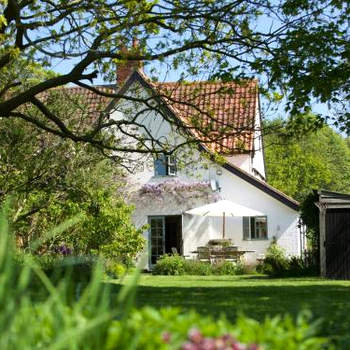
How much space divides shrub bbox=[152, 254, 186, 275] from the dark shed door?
276 inches

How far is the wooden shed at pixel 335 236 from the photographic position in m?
21.9

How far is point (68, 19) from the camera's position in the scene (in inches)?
582

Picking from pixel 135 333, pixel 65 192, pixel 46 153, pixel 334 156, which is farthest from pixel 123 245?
pixel 334 156

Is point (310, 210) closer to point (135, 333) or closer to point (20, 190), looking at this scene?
point (20, 190)

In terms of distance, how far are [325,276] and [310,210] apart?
2411 mm

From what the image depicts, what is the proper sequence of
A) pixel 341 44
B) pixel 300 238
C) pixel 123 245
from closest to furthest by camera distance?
pixel 341 44
pixel 123 245
pixel 300 238

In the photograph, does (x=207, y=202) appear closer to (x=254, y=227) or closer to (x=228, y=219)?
(x=228, y=219)

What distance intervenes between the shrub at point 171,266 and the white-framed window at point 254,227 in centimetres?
457

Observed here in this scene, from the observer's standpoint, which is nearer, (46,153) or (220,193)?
(46,153)

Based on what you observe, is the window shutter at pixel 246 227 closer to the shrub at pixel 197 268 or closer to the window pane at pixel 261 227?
the window pane at pixel 261 227

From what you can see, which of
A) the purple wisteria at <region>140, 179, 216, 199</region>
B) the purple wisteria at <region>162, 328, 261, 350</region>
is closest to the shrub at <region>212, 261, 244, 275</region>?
the purple wisteria at <region>140, 179, 216, 199</region>

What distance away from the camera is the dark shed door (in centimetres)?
2191

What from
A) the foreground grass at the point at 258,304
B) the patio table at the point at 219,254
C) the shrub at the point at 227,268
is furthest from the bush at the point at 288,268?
the foreground grass at the point at 258,304

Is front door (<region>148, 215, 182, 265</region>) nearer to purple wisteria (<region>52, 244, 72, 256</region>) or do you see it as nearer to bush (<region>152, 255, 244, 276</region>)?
bush (<region>152, 255, 244, 276</region>)
